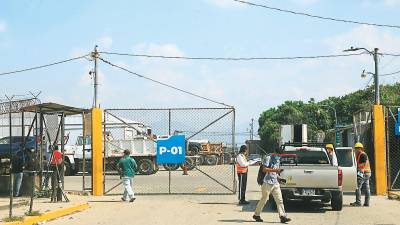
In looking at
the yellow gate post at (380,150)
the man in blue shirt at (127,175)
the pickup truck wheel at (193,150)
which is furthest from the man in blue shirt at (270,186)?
the pickup truck wheel at (193,150)

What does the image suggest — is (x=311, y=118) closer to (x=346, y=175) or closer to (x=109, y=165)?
(x=109, y=165)

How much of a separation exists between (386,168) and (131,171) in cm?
867

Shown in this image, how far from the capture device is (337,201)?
49.9 feet

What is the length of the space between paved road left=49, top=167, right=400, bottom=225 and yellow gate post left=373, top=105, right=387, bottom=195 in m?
1.07

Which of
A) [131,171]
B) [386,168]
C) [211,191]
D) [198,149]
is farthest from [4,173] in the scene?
[198,149]

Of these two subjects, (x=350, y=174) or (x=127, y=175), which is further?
(x=127, y=175)

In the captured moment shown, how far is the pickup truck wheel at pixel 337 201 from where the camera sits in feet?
49.5

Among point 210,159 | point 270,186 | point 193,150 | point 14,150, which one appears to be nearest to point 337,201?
point 270,186

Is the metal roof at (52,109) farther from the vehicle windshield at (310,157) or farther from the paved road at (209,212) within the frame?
the vehicle windshield at (310,157)

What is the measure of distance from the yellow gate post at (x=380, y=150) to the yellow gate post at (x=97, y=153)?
9.33m

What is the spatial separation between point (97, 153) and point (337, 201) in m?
8.74

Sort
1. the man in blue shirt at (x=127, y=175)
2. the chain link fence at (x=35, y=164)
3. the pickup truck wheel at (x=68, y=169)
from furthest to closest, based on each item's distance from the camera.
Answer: the pickup truck wheel at (x=68, y=169)
the man in blue shirt at (x=127, y=175)
the chain link fence at (x=35, y=164)

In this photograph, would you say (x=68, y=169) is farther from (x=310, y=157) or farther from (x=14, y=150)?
(x=310, y=157)

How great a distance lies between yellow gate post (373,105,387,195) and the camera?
20.1 m
